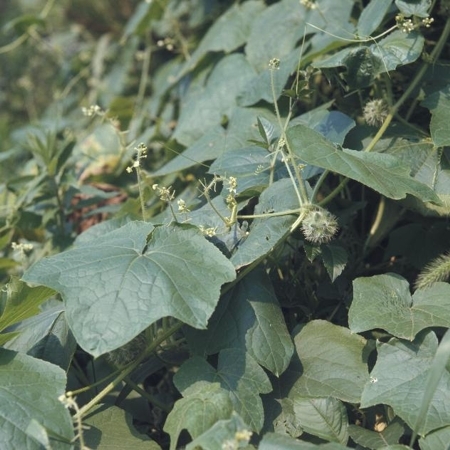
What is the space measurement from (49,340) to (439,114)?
0.95 metres

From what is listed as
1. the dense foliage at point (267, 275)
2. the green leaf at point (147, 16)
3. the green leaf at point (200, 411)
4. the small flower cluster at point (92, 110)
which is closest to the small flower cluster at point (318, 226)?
the dense foliage at point (267, 275)

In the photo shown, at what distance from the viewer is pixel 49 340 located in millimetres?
1556

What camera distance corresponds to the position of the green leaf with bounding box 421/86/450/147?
63.2 inches

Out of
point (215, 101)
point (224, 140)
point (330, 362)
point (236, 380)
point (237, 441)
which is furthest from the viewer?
point (215, 101)

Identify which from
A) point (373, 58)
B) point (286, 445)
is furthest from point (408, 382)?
point (373, 58)

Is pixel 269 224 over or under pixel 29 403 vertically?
over

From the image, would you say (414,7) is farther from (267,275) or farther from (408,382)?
(408,382)

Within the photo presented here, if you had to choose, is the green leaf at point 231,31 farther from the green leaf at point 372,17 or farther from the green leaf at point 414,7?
the green leaf at point 414,7

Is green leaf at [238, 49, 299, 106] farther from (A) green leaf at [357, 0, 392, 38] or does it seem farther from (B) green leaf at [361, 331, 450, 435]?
(B) green leaf at [361, 331, 450, 435]

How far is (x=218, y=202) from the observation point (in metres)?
1.68

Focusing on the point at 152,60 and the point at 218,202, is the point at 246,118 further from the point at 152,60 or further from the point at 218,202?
the point at 152,60

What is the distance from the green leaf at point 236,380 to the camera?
1365 millimetres

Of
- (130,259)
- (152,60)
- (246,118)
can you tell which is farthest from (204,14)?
(130,259)

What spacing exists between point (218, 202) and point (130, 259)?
1.13ft
